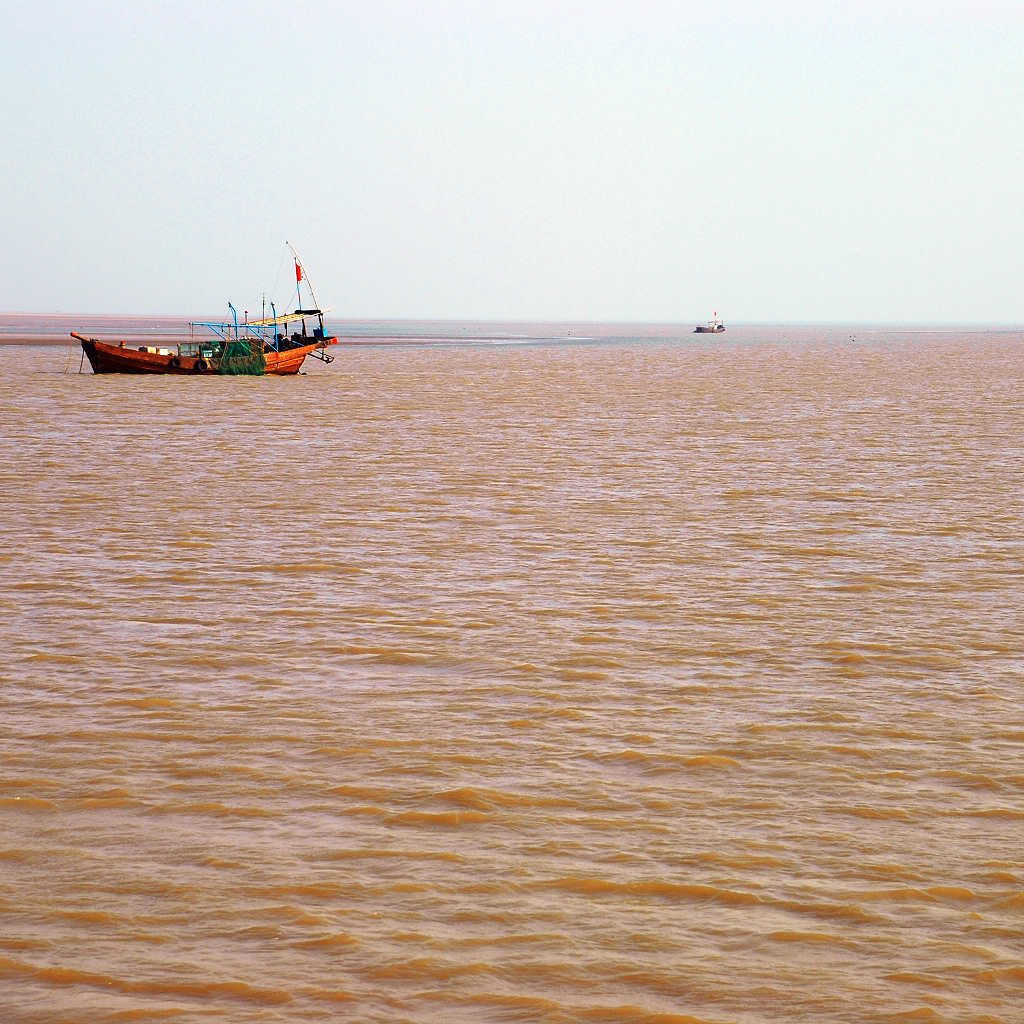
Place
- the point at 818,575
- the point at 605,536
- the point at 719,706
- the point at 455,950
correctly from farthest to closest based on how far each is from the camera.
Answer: the point at 605,536 → the point at 818,575 → the point at 719,706 → the point at 455,950

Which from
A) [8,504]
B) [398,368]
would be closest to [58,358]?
[398,368]

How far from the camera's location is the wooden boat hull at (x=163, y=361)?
6078cm

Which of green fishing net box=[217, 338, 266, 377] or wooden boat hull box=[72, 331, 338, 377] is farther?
green fishing net box=[217, 338, 266, 377]

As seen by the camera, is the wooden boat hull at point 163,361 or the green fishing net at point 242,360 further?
the green fishing net at point 242,360

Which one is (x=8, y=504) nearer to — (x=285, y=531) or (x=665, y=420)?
(x=285, y=531)

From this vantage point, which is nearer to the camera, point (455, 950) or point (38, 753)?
point (455, 950)

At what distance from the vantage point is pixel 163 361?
205ft

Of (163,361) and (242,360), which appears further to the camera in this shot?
(163,361)

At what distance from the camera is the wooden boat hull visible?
60781mm

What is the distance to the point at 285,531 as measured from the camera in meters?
16.5

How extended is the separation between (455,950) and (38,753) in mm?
3629

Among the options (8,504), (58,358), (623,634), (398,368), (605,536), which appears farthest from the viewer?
(58,358)

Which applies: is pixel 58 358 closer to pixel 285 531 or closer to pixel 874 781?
pixel 285 531

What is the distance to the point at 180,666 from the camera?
33.2 feet
